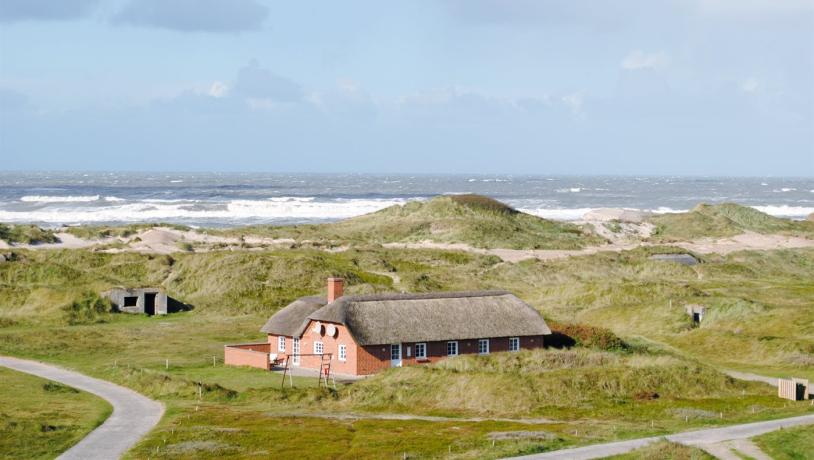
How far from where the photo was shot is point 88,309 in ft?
233

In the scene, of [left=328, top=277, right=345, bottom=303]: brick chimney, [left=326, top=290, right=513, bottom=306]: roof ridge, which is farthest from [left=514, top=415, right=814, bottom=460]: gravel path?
[left=328, top=277, right=345, bottom=303]: brick chimney

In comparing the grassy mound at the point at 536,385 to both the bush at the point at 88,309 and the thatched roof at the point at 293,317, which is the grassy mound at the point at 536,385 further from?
the bush at the point at 88,309

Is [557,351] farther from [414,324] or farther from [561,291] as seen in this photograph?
[561,291]

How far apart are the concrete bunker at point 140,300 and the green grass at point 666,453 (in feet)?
154

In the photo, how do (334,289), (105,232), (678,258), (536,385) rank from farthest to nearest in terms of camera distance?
(105,232) → (678,258) → (334,289) → (536,385)

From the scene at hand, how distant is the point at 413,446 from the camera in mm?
35312

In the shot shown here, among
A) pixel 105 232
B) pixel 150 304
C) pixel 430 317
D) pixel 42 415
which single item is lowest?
pixel 150 304

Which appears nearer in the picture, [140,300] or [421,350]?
[421,350]

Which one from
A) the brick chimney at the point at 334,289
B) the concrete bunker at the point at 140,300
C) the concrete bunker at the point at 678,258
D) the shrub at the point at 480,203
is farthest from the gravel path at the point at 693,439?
the shrub at the point at 480,203

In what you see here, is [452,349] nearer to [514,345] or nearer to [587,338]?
[514,345]

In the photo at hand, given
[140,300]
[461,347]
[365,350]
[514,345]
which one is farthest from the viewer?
[140,300]

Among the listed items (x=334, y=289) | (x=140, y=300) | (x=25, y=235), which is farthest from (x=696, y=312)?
(x=25, y=235)

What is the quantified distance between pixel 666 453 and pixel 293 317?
2765 cm

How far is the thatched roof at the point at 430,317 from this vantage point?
51.8 meters
